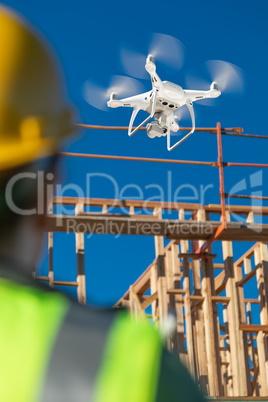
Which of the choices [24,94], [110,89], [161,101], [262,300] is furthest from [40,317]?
[262,300]

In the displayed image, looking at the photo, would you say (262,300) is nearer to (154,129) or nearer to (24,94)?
(154,129)

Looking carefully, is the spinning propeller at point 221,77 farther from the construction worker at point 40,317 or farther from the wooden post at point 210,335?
the construction worker at point 40,317

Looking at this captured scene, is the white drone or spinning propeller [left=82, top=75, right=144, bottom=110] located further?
spinning propeller [left=82, top=75, right=144, bottom=110]

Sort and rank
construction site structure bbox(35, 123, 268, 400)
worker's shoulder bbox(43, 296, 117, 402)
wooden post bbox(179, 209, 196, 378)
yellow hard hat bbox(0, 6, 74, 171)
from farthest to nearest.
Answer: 1. wooden post bbox(179, 209, 196, 378)
2. construction site structure bbox(35, 123, 268, 400)
3. yellow hard hat bbox(0, 6, 74, 171)
4. worker's shoulder bbox(43, 296, 117, 402)

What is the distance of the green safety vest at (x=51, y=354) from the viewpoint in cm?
72

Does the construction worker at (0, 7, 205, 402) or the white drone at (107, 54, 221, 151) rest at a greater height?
the white drone at (107, 54, 221, 151)

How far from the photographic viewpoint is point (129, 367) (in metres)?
0.73

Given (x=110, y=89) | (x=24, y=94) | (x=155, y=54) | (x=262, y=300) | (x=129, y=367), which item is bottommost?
(x=129, y=367)

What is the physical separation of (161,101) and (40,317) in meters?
10.9

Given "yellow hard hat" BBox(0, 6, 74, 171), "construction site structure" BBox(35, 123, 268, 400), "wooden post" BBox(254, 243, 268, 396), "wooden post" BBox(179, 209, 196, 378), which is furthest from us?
"wooden post" BBox(254, 243, 268, 396)

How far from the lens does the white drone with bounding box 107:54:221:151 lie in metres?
11.2

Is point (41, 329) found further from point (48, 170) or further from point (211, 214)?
point (211, 214)

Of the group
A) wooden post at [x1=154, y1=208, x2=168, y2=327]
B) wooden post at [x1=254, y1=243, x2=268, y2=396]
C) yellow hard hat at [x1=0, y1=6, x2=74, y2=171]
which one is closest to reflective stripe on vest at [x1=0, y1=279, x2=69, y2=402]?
yellow hard hat at [x1=0, y1=6, x2=74, y2=171]

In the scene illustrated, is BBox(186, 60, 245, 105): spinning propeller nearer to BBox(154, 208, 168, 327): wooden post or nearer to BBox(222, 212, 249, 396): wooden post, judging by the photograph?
BBox(154, 208, 168, 327): wooden post
